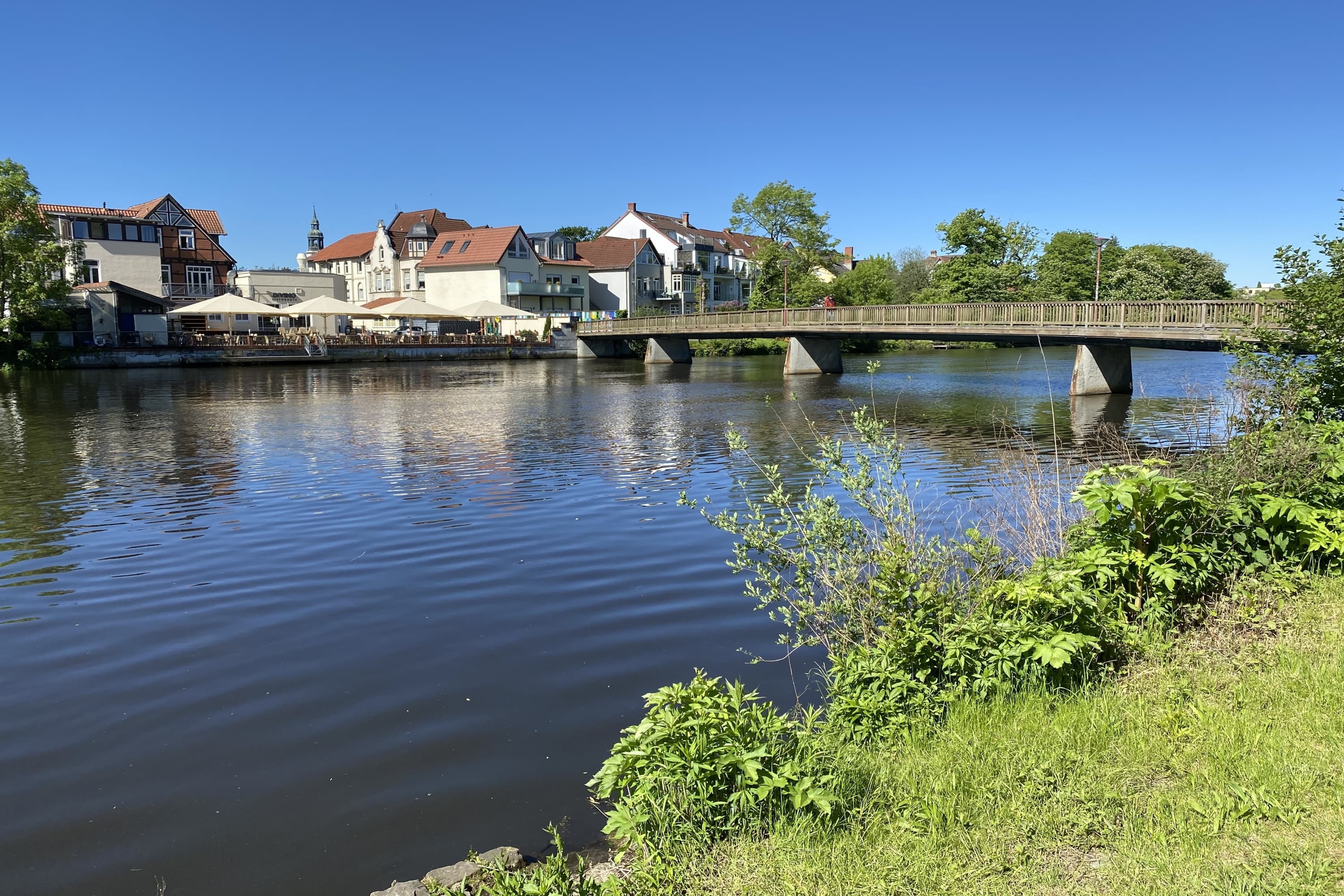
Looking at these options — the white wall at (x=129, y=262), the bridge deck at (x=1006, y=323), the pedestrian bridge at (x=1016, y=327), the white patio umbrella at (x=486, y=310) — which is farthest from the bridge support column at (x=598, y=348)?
the white wall at (x=129, y=262)

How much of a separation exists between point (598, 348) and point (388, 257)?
2806 centimetres

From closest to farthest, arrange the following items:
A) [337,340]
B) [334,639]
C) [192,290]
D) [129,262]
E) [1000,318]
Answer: [334,639]
[1000,318]
[337,340]
[129,262]
[192,290]

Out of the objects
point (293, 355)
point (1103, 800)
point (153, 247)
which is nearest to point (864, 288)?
point (293, 355)

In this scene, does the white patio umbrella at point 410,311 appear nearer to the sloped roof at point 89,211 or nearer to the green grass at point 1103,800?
the sloped roof at point 89,211

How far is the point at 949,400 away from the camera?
35.5m

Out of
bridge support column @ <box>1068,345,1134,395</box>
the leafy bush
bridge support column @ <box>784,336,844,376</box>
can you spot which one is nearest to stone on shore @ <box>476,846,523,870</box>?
the leafy bush

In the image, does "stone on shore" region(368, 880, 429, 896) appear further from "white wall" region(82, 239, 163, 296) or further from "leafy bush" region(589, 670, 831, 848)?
"white wall" region(82, 239, 163, 296)

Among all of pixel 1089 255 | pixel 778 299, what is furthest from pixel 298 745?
pixel 1089 255

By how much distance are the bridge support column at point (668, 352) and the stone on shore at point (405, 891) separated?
196ft

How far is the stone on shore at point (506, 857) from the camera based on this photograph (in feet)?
15.2

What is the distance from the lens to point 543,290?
83250mm

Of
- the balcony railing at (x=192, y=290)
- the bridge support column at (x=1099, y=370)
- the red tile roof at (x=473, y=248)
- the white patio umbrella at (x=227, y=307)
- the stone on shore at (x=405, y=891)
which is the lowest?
the stone on shore at (x=405, y=891)

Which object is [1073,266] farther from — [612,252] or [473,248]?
[473,248]

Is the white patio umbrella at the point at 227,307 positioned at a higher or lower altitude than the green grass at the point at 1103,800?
higher
